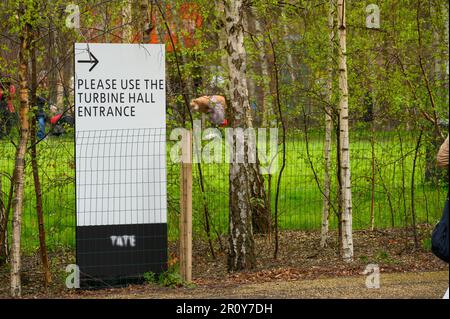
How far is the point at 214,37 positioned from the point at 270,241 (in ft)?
12.6

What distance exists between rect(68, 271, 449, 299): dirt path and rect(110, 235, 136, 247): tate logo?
540mm

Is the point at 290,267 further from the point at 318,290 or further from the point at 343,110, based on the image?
the point at 318,290

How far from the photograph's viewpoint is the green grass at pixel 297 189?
43.7ft

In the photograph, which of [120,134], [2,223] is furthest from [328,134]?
[2,223]

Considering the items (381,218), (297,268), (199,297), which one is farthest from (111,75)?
(381,218)

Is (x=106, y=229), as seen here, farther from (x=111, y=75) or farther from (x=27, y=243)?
(x=27, y=243)

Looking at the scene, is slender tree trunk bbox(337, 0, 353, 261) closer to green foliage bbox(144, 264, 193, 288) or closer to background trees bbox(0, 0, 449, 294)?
background trees bbox(0, 0, 449, 294)

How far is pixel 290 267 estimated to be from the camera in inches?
520

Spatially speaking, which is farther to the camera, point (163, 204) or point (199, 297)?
point (163, 204)

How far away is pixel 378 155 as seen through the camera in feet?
49.1

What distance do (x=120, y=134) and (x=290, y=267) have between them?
3.42 m

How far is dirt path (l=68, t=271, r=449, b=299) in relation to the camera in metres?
9.95

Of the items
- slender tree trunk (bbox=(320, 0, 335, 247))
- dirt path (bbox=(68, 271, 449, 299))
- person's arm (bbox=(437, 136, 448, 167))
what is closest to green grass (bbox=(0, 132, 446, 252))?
slender tree trunk (bbox=(320, 0, 335, 247))

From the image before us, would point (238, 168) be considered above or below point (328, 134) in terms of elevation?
below
